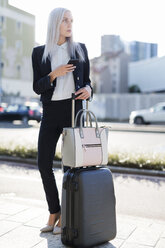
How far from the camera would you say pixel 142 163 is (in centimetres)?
702

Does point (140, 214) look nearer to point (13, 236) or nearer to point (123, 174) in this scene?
point (13, 236)

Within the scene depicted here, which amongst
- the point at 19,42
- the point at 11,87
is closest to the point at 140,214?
the point at 11,87

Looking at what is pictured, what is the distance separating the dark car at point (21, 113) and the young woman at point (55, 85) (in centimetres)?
2179

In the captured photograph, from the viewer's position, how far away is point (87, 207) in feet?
9.26

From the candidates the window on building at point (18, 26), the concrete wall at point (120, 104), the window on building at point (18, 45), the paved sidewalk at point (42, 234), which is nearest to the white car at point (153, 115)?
the concrete wall at point (120, 104)

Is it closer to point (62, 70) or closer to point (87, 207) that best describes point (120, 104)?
point (62, 70)

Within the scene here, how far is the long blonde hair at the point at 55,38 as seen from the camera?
125 inches

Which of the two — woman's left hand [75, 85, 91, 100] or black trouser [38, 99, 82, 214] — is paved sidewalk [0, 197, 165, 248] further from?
woman's left hand [75, 85, 91, 100]

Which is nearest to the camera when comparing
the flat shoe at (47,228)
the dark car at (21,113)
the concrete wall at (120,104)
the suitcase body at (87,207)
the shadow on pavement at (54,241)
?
the suitcase body at (87,207)

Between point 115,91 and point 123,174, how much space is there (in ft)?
162

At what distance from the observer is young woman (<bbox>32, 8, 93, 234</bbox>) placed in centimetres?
321

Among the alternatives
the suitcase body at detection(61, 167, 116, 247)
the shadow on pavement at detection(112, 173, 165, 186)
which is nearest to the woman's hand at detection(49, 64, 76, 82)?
the suitcase body at detection(61, 167, 116, 247)

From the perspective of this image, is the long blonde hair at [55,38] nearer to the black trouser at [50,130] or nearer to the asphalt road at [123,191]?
the black trouser at [50,130]

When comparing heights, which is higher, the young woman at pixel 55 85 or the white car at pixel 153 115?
the young woman at pixel 55 85
